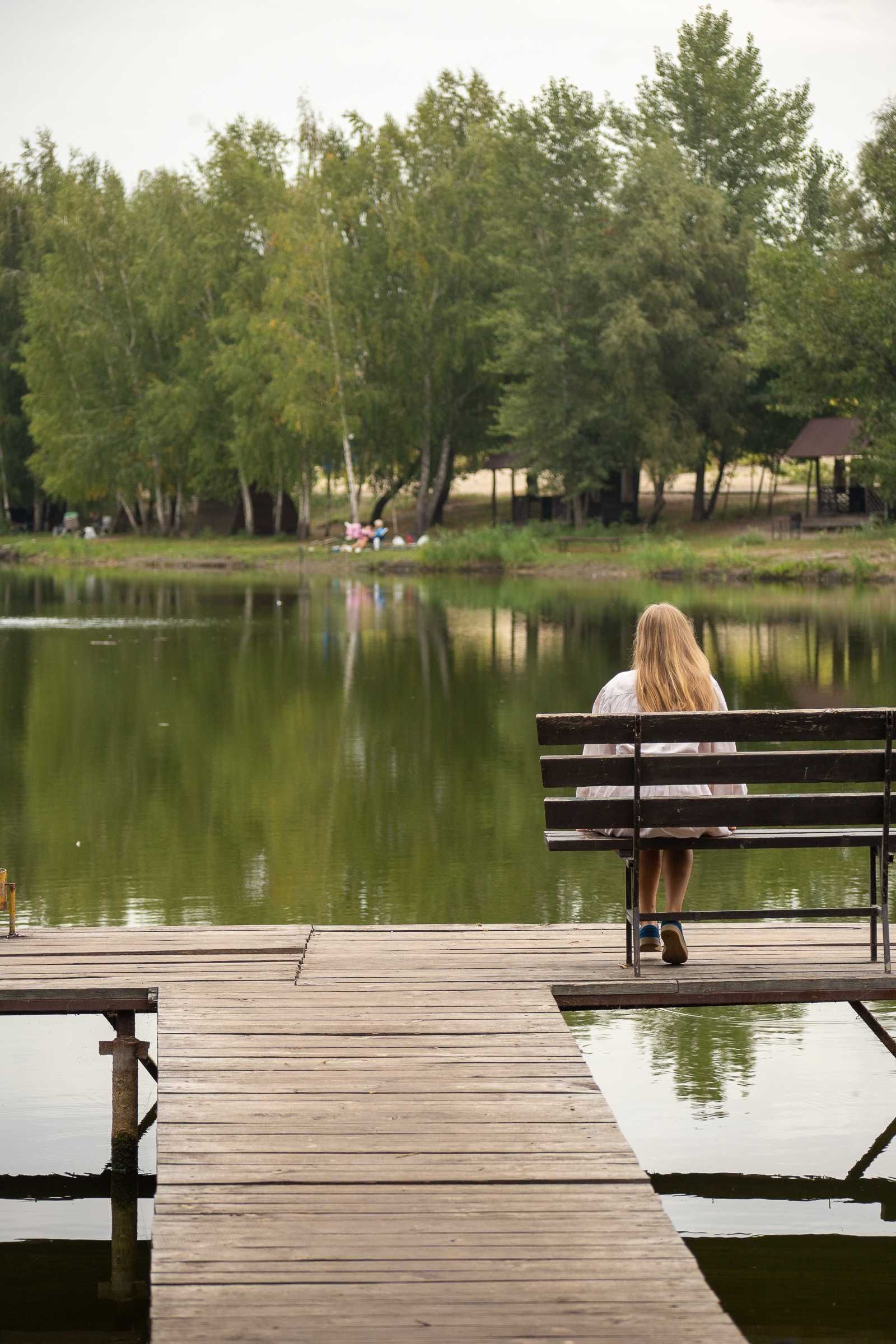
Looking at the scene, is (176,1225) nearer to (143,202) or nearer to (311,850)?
(311,850)

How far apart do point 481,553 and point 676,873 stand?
4782 centimetres

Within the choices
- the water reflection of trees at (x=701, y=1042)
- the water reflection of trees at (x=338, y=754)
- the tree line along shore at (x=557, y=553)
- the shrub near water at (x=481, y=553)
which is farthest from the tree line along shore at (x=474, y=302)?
the water reflection of trees at (x=701, y=1042)

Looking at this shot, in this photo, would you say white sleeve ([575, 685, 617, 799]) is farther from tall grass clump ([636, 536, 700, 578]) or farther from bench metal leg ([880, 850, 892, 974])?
tall grass clump ([636, 536, 700, 578])

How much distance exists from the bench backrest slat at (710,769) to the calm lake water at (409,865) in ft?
4.46

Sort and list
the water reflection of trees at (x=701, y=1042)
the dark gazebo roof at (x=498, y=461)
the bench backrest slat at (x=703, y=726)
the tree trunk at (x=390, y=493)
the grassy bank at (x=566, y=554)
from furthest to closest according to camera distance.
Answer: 1. the tree trunk at (x=390, y=493)
2. the dark gazebo roof at (x=498, y=461)
3. the grassy bank at (x=566, y=554)
4. the water reflection of trees at (x=701, y=1042)
5. the bench backrest slat at (x=703, y=726)

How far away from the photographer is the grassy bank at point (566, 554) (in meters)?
48.5

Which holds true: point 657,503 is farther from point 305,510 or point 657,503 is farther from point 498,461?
point 305,510

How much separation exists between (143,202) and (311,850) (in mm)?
60770

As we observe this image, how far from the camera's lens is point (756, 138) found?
66188 mm

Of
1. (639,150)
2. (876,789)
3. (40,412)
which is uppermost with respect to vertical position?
(639,150)

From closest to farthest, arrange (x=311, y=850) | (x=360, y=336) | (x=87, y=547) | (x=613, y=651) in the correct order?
1. (x=311, y=850)
2. (x=613, y=651)
3. (x=360, y=336)
4. (x=87, y=547)

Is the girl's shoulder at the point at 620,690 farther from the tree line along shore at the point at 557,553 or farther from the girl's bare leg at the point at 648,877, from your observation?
the tree line along shore at the point at 557,553

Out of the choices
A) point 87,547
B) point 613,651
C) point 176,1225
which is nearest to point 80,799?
point 176,1225

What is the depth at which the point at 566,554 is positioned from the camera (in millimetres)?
54844
